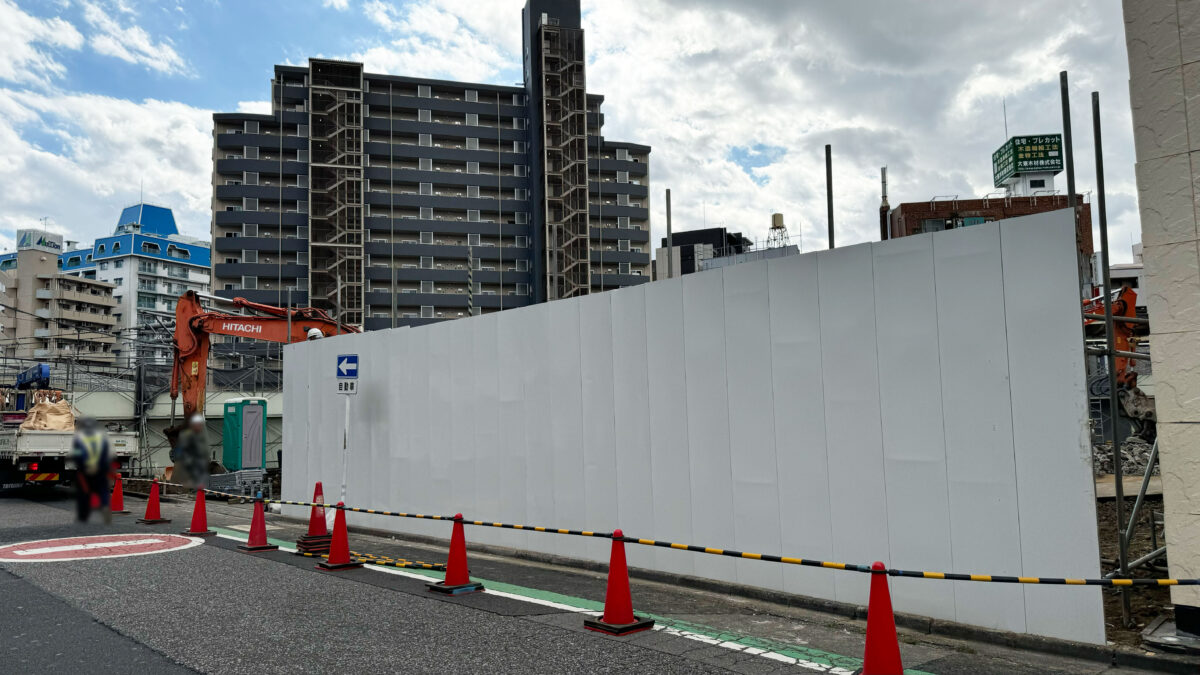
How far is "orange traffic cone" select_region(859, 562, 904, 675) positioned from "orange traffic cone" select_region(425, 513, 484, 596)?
5121mm

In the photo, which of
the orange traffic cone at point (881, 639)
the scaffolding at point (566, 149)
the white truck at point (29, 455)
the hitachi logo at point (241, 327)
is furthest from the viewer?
the scaffolding at point (566, 149)

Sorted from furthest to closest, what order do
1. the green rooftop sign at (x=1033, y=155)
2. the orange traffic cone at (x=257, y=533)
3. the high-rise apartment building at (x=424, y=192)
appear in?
the green rooftop sign at (x=1033, y=155)
the high-rise apartment building at (x=424, y=192)
the orange traffic cone at (x=257, y=533)

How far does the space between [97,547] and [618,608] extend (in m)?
10.1

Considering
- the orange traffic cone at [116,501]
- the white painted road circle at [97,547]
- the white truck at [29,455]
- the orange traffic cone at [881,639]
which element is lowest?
the white painted road circle at [97,547]

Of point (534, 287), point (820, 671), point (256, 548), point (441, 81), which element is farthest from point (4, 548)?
point (441, 81)

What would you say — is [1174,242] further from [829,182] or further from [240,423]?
[240,423]

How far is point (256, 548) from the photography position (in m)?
12.8

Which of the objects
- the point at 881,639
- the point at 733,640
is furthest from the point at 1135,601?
the point at 733,640

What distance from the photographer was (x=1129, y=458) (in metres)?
24.2

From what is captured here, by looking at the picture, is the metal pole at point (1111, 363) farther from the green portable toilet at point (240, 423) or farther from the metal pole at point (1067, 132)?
the green portable toilet at point (240, 423)

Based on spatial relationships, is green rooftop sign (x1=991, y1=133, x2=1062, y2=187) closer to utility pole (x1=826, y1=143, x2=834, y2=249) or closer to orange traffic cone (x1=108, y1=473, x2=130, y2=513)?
utility pole (x1=826, y1=143, x2=834, y2=249)

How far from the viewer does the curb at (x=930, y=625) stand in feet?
21.3

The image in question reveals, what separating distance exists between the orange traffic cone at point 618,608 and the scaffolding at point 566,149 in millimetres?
69278

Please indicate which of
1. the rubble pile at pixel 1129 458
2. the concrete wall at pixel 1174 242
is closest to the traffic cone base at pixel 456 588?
the concrete wall at pixel 1174 242
